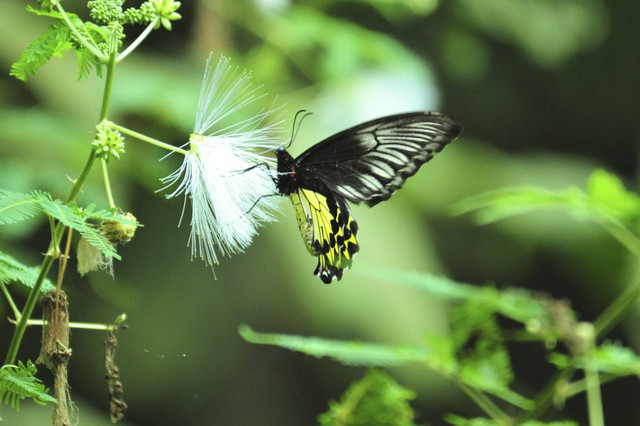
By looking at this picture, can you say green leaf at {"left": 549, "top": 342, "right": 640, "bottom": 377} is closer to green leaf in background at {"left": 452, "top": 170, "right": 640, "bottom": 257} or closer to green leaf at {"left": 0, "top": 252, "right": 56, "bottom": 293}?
green leaf in background at {"left": 452, "top": 170, "right": 640, "bottom": 257}

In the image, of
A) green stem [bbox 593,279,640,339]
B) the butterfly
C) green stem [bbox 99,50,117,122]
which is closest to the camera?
green stem [bbox 99,50,117,122]

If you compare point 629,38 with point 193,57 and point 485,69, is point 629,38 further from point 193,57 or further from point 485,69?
point 193,57

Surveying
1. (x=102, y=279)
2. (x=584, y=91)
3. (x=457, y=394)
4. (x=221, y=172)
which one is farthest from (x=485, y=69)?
(x=221, y=172)

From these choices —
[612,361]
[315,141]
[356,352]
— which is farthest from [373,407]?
[315,141]

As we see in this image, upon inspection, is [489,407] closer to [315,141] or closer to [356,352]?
[356,352]

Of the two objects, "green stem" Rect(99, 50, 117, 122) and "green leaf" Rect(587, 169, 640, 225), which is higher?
"green leaf" Rect(587, 169, 640, 225)

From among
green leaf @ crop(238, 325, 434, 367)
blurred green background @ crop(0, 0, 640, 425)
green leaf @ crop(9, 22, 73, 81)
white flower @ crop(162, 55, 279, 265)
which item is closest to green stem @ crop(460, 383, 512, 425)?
Answer: green leaf @ crop(238, 325, 434, 367)
